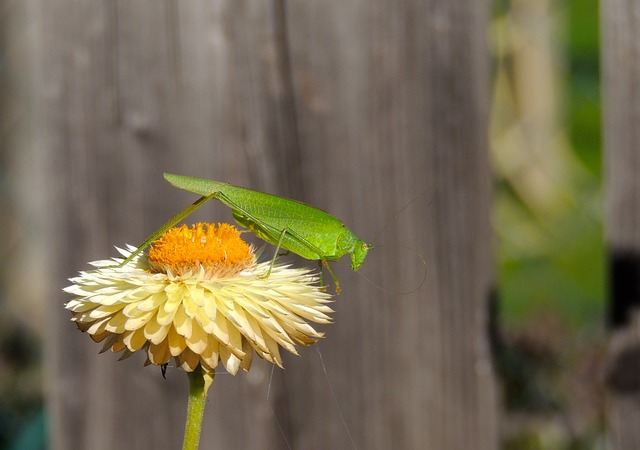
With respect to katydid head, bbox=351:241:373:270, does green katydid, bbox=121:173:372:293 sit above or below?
above

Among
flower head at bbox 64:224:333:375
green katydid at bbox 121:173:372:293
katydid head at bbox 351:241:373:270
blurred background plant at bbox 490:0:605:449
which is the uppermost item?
blurred background plant at bbox 490:0:605:449

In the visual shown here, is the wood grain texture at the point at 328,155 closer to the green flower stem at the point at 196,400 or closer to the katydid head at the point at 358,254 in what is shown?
the katydid head at the point at 358,254

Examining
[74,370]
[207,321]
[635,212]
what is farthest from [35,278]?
[207,321]

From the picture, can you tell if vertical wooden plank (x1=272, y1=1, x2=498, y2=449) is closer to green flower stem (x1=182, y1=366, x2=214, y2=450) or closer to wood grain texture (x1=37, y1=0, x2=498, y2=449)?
wood grain texture (x1=37, y1=0, x2=498, y2=449)

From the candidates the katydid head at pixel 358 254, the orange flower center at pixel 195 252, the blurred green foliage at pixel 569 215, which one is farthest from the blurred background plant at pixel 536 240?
the orange flower center at pixel 195 252

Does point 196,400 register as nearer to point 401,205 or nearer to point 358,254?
point 358,254

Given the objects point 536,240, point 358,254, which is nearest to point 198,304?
point 358,254

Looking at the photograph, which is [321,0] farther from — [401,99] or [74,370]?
[74,370]

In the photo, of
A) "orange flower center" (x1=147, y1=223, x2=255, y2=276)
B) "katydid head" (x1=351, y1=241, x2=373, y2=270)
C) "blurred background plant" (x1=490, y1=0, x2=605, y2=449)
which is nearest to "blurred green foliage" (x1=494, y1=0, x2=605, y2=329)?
"blurred background plant" (x1=490, y1=0, x2=605, y2=449)
